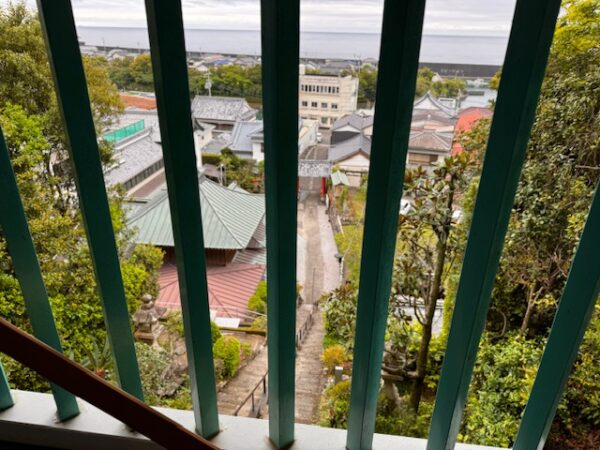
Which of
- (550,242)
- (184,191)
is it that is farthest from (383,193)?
(550,242)

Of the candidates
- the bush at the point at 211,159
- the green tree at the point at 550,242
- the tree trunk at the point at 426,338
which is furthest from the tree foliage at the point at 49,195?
the tree trunk at the point at 426,338

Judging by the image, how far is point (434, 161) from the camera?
1.05 meters

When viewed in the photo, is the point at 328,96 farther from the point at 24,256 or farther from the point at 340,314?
the point at 340,314

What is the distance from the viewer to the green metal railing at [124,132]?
3.42ft

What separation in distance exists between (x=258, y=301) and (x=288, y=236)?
1.03 m

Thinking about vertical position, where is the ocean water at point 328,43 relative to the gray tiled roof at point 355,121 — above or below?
above

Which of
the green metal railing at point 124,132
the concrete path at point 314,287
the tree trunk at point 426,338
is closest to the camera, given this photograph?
the green metal railing at point 124,132

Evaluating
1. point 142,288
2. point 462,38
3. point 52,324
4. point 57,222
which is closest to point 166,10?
point 462,38

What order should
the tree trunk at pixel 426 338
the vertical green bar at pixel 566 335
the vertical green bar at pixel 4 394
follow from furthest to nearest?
1. the tree trunk at pixel 426 338
2. the vertical green bar at pixel 4 394
3. the vertical green bar at pixel 566 335

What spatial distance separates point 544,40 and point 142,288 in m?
2.04

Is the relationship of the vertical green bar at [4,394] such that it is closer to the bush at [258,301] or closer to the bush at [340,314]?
the bush at [258,301]

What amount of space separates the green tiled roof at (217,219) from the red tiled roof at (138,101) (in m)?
0.33

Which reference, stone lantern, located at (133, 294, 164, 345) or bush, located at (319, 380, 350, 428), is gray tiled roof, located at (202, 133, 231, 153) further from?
bush, located at (319, 380, 350, 428)

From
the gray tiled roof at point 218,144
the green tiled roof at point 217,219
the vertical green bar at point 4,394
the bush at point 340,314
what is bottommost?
the bush at point 340,314
